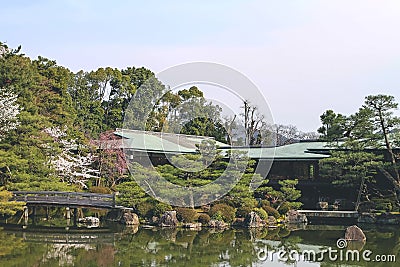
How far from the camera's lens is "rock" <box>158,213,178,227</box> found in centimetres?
1833

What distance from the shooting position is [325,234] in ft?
55.7

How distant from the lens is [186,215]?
18516 mm

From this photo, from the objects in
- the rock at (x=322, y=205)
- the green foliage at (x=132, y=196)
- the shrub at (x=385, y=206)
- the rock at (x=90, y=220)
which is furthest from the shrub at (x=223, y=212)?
the shrub at (x=385, y=206)

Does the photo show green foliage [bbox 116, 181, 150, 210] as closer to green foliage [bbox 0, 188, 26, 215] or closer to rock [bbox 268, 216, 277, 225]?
green foliage [bbox 0, 188, 26, 215]

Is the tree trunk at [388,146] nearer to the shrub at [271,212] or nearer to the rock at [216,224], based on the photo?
the shrub at [271,212]

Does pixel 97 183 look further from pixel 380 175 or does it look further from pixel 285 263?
pixel 285 263

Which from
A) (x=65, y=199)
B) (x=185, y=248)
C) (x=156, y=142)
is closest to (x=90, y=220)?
(x=65, y=199)

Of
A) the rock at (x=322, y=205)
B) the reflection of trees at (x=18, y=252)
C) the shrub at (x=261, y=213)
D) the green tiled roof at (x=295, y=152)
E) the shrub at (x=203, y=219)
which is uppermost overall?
the green tiled roof at (x=295, y=152)

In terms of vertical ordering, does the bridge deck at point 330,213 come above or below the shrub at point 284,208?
below

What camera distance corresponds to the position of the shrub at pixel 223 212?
19078 millimetres

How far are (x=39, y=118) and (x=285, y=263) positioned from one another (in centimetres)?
1095

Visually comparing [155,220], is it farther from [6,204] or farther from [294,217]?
[294,217]

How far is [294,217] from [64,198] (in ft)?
→ 28.3

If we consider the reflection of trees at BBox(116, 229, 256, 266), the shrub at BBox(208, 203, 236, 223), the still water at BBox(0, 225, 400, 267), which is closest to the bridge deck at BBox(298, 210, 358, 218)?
the still water at BBox(0, 225, 400, 267)
